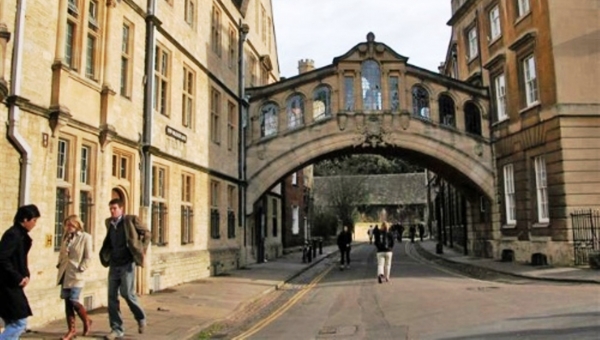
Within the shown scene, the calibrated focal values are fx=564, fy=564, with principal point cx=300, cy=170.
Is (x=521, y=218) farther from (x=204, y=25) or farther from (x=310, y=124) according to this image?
(x=204, y=25)

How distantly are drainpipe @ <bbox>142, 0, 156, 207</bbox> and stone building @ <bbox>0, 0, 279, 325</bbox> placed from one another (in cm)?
3

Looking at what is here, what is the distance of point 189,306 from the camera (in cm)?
1264

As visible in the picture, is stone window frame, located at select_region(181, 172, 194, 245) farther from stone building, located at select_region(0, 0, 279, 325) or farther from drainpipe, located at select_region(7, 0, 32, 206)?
drainpipe, located at select_region(7, 0, 32, 206)

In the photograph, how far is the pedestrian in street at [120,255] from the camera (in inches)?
343

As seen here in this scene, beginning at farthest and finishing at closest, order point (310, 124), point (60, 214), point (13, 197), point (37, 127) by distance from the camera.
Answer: point (310, 124) → point (60, 214) → point (37, 127) → point (13, 197)

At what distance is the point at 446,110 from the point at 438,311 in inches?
665

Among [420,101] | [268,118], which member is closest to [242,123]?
[268,118]

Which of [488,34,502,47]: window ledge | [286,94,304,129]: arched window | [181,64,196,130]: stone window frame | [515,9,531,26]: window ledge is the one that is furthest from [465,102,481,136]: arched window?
[181,64,196,130]: stone window frame

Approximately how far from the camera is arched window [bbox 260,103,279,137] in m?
25.9

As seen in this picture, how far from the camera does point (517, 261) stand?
22.5 m

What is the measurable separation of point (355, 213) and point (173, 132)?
150 feet

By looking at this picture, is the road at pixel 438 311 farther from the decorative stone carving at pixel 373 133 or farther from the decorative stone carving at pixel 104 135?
the decorative stone carving at pixel 373 133

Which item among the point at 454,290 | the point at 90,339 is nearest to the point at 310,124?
the point at 454,290

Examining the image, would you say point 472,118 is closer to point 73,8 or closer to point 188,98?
point 188,98
